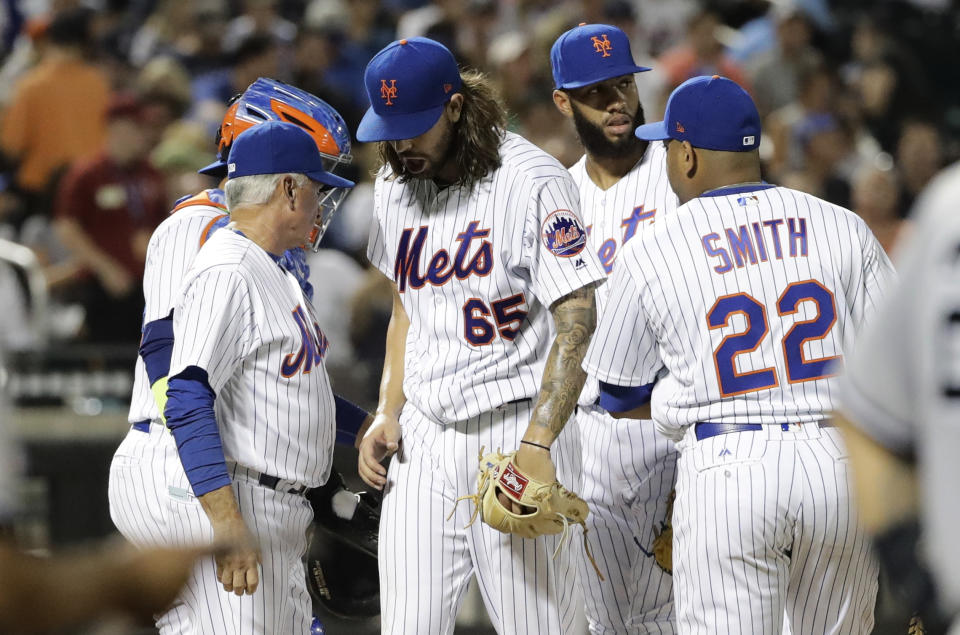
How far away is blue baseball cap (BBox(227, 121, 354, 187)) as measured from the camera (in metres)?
3.96

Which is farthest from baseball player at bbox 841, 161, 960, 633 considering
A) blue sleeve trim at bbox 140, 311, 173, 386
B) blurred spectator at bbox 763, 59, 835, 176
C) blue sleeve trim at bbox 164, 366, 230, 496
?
blurred spectator at bbox 763, 59, 835, 176

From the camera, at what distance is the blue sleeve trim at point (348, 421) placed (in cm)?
456

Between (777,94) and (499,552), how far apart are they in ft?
21.1

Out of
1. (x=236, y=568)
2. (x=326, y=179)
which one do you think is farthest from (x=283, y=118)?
(x=236, y=568)

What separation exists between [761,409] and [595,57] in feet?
5.50

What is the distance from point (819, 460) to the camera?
366 centimetres

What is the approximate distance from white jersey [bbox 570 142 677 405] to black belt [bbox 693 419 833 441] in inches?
37.5

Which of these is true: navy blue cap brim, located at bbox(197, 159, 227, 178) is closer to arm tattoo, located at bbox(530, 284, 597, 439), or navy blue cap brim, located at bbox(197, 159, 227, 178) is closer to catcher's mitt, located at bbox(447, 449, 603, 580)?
arm tattoo, located at bbox(530, 284, 597, 439)

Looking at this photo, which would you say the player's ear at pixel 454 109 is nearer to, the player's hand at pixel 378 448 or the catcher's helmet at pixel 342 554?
the player's hand at pixel 378 448

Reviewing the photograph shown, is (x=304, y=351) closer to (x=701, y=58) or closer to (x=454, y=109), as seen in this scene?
(x=454, y=109)

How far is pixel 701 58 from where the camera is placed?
9.56m

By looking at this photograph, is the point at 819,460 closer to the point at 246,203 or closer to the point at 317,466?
the point at 317,466

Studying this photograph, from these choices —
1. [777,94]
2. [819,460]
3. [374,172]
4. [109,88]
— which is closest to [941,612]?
[819,460]

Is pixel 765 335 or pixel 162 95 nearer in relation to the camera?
pixel 765 335
